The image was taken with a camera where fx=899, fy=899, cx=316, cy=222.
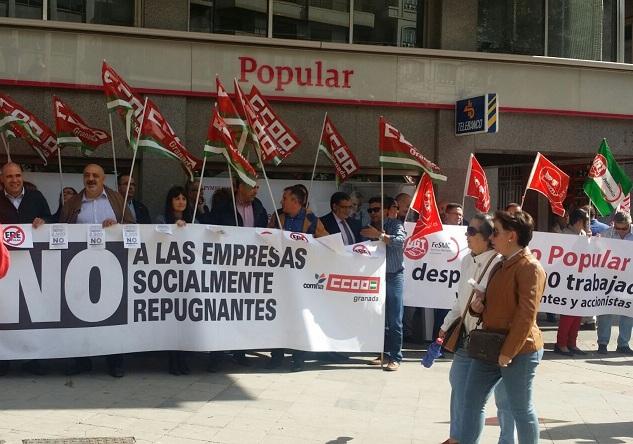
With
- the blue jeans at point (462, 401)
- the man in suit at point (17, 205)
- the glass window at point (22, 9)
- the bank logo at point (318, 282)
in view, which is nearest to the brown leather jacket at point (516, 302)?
the blue jeans at point (462, 401)

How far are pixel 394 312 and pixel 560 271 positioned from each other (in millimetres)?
2445

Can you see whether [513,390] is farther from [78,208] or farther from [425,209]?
[78,208]

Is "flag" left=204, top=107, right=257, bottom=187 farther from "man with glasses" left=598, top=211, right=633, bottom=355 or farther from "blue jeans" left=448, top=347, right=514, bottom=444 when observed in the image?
"man with glasses" left=598, top=211, right=633, bottom=355

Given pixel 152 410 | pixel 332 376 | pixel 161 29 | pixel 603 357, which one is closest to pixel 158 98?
pixel 161 29

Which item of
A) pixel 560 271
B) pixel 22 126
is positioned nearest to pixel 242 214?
pixel 22 126

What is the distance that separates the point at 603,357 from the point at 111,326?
599 centimetres

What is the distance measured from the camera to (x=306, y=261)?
921 cm

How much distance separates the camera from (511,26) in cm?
1422

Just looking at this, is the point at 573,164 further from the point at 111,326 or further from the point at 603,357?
the point at 111,326

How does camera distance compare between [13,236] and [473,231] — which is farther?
[13,236]

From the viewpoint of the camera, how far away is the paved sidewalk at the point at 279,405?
6906mm

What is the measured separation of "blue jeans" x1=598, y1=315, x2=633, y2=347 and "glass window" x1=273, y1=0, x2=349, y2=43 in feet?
17.7

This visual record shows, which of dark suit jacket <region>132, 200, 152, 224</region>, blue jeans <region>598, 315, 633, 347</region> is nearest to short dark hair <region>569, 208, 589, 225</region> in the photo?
blue jeans <region>598, 315, 633, 347</region>

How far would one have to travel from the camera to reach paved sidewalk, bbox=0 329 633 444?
6.91 meters
